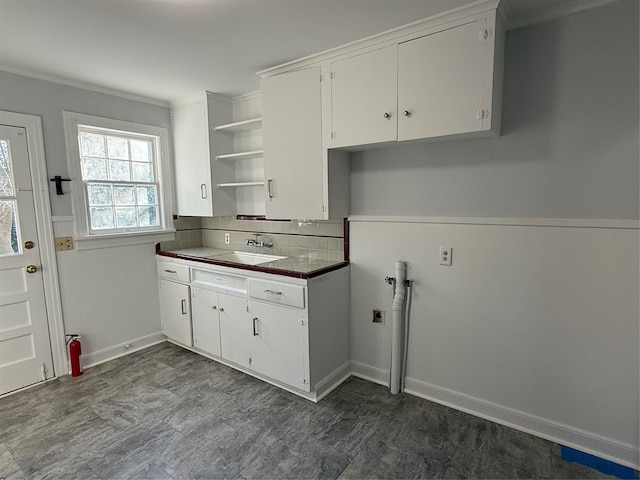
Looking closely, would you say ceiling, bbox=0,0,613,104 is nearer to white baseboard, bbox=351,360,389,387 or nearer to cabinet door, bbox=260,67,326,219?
cabinet door, bbox=260,67,326,219

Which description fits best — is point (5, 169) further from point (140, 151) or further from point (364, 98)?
point (364, 98)

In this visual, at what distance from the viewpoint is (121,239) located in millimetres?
3166

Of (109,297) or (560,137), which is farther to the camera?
(109,297)

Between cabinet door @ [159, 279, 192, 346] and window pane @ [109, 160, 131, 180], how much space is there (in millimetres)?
1048

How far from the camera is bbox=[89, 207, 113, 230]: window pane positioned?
9.88ft

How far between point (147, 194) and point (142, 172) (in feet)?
0.70

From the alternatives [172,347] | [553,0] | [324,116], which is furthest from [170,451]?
[553,0]

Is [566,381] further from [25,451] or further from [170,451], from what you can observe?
[25,451]

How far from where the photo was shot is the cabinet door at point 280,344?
2.40m

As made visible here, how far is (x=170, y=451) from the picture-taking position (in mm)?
1982

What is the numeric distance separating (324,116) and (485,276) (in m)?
1.49

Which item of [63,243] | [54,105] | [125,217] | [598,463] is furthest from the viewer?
[125,217]

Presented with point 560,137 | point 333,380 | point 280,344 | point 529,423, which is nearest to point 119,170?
point 280,344

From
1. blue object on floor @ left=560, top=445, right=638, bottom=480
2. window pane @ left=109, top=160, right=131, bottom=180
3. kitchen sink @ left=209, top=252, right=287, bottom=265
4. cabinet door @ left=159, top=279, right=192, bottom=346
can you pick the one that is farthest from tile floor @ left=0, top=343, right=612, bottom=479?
window pane @ left=109, top=160, right=131, bottom=180
